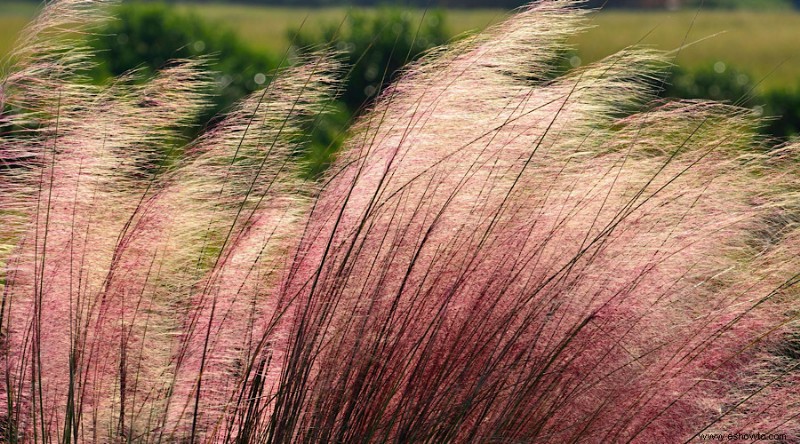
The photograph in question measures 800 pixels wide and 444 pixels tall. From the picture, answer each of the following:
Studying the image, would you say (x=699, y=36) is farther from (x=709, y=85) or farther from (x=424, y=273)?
(x=424, y=273)

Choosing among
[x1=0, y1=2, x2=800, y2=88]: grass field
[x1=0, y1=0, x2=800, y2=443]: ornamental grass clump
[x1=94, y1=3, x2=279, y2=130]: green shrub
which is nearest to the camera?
[x1=0, y1=0, x2=800, y2=443]: ornamental grass clump

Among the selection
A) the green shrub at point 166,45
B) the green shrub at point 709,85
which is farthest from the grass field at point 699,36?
the green shrub at point 709,85

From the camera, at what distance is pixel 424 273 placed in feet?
7.39

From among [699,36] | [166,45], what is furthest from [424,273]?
[699,36]

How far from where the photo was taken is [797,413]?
2271 mm

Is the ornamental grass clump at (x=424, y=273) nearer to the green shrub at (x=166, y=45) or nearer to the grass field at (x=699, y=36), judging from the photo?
the green shrub at (x=166, y=45)

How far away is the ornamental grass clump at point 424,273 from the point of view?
2.21 meters

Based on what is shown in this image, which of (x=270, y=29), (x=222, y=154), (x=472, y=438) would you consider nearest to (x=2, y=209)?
(x=222, y=154)

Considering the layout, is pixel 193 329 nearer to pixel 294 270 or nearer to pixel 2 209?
pixel 294 270

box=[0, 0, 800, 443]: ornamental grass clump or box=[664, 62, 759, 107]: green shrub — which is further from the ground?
box=[0, 0, 800, 443]: ornamental grass clump

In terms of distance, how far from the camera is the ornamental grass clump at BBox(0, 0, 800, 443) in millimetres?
2211

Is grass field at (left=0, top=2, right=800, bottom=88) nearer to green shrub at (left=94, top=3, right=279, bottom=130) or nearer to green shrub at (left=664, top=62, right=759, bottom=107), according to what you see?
green shrub at (left=94, top=3, right=279, bottom=130)

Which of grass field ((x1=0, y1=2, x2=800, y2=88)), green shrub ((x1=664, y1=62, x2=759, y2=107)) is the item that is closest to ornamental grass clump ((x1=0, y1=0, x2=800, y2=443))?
green shrub ((x1=664, y1=62, x2=759, y2=107))

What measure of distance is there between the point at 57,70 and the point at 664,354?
5.78 ft
